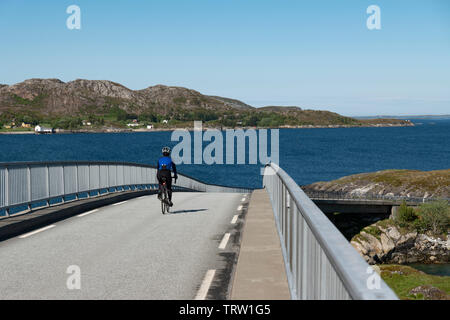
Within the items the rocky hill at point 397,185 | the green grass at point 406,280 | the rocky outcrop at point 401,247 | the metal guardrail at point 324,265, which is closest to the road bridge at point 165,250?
the metal guardrail at point 324,265

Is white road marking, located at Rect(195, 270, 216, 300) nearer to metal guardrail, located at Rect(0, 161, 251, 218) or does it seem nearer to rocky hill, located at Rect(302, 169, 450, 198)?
metal guardrail, located at Rect(0, 161, 251, 218)

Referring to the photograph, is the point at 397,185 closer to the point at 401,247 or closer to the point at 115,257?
the point at 401,247

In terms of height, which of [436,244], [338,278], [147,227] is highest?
[338,278]

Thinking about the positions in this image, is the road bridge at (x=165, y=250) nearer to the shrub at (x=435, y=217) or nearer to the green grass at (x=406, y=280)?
the green grass at (x=406, y=280)

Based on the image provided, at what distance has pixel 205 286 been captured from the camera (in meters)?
7.34

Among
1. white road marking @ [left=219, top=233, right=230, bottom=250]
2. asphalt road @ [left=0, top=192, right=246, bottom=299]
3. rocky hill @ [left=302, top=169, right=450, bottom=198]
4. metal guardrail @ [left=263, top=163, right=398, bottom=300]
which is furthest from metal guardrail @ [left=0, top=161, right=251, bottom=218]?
rocky hill @ [left=302, top=169, right=450, bottom=198]

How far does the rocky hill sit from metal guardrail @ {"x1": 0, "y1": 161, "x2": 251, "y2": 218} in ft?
159

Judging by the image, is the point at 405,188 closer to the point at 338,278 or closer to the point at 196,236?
the point at 196,236

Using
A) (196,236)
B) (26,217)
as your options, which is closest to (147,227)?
(196,236)

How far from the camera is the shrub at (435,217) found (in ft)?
185

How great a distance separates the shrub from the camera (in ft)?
185

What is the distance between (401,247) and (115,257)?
170ft

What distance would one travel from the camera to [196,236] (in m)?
11.6

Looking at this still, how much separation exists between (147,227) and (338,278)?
10.1 meters
